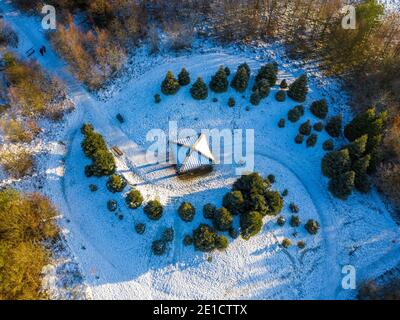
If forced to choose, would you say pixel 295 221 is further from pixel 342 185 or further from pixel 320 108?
pixel 320 108

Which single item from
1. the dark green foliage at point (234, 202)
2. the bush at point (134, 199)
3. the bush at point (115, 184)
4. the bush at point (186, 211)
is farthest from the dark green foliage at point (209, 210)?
the bush at point (115, 184)

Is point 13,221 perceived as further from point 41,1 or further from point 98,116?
point 41,1

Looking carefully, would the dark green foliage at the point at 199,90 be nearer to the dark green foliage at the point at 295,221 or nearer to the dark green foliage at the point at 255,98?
the dark green foliage at the point at 255,98

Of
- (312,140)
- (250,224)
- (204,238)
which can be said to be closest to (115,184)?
(204,238)

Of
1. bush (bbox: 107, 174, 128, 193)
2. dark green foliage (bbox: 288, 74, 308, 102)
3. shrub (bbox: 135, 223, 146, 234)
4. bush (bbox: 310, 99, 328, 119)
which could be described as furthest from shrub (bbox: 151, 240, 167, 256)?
bush (bbox: 310, 99, 328, 119)

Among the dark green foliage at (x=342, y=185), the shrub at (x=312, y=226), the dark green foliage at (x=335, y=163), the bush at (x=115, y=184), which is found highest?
the dark green foliage at (x=335, y=163)

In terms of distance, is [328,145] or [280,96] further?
[280,96]

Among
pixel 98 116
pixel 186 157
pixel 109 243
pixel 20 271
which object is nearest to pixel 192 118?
pixel 186 157
